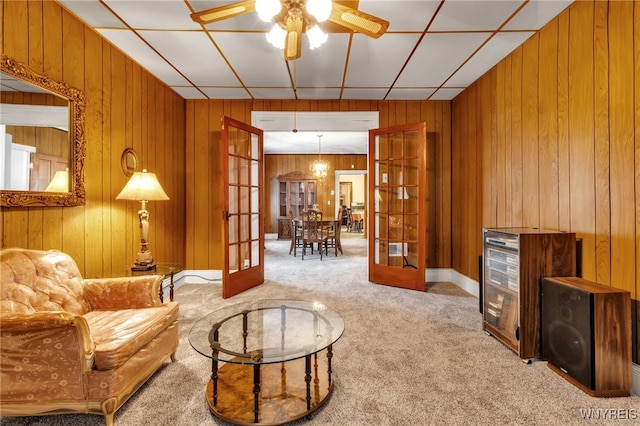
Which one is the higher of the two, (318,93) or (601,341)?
(318,93)

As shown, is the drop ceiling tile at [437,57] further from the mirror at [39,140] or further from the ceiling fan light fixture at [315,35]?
the mirror at [39,140]

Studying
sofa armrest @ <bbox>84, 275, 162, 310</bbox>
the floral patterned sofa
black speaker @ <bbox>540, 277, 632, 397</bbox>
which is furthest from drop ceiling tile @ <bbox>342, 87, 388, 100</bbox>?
the floral patterned sofa

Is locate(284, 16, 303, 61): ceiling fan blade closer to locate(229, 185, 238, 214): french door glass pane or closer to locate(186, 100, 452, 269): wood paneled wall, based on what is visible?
locate(229, 185, 238, 214): french door glass pane

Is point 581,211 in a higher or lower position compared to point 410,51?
lower

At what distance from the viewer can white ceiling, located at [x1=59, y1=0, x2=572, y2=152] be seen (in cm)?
220

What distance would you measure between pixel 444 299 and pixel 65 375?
10.9 ft

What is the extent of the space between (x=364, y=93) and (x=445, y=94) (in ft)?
3.67

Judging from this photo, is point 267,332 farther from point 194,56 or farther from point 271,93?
point 271,93

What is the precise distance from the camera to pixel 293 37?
176 centimetres

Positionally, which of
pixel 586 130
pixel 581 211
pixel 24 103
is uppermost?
pixel 24 103

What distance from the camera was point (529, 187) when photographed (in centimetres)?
262

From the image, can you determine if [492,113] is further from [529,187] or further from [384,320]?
[384,320]

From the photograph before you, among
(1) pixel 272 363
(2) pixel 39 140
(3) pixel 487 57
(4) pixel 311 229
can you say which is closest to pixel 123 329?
(1) pixel 272 363

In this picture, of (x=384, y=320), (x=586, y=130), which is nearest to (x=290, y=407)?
(x=384, y=320)
